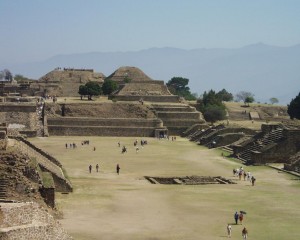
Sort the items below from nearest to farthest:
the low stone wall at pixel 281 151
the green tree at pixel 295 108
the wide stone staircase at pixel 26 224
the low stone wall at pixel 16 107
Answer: the wide stone staircase at pixel 26 224, the low stone wall at pixel 281 151, the low stone wall at pixel 16 107, the green tree at pixel 295 108

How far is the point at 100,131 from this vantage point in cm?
7612

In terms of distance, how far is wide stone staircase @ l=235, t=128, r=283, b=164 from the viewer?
5162 centimetres

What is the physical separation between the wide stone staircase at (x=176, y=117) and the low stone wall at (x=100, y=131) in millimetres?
4885

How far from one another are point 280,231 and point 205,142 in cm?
4185

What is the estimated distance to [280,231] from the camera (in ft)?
83.9

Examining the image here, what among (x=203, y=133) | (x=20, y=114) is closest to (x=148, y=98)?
(x=203, y=133)

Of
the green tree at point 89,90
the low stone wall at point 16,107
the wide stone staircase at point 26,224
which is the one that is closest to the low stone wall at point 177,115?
the green tree at point 89,90

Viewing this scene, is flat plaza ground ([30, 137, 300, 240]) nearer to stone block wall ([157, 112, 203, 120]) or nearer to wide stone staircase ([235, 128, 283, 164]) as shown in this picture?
wide stone staircase ([235, 128, 283, 164])

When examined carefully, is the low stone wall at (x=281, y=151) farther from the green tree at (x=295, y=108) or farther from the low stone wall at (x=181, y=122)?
the green tree at (x=295, y=108)

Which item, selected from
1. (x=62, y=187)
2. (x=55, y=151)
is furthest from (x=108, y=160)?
(x=62, y=187)

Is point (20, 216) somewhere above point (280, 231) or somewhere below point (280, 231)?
above

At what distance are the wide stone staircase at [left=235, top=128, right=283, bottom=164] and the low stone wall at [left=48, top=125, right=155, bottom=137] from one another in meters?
22.2

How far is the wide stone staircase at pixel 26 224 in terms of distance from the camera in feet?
54.0

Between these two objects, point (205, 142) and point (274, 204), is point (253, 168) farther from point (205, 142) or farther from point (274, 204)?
point (205, 142)
